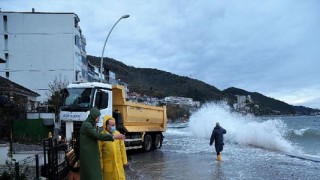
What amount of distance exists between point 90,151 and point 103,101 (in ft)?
36.5

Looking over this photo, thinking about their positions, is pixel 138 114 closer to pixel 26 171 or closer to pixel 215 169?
pixel 215 169

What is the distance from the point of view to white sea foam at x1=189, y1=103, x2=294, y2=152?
32.0 meters

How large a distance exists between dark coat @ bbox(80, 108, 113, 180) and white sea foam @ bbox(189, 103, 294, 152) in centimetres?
2375

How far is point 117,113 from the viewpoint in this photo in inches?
779

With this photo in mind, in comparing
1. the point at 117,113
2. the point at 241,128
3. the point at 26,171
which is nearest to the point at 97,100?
the point at 117,113

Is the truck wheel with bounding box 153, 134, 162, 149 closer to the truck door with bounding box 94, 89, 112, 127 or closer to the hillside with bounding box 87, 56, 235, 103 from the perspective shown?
the truck door with bounding box 94, 89, 112, 127

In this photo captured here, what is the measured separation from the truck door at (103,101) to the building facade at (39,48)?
38662mm

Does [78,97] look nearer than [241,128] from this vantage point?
Yes

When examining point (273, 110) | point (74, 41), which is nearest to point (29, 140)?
point (74, 41)

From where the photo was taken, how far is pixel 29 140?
28.7 meters

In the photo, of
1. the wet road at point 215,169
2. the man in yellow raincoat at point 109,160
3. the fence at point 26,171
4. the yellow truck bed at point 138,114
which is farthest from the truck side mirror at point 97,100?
the man in yellow raincoat at point 109,160

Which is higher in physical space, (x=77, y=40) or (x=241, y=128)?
(x=77, y=40)

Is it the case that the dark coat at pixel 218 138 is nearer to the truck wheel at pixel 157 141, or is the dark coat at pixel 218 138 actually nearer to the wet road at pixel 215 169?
the wet road at pixel 215 169

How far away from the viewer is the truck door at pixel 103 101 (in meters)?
17.8
